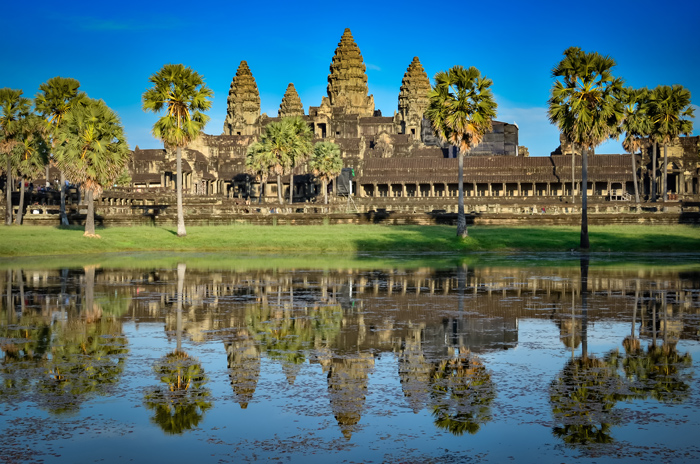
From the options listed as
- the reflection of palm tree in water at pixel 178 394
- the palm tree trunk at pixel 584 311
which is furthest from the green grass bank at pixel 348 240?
the reflection of palm tree in water at pixel 178 394

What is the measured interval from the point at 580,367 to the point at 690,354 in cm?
229

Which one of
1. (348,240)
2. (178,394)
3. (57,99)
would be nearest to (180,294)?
(178,394)

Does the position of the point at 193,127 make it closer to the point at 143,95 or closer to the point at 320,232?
the point at 143,95

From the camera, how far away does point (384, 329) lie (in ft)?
53.1

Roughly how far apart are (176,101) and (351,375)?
1599 inches

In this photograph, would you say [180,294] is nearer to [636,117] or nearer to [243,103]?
[636,117]

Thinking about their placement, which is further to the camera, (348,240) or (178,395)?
(348,240)

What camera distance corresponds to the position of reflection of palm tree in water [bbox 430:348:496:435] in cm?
949

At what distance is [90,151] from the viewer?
48.0 m

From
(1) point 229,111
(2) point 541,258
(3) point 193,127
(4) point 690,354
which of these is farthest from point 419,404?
(1) point 229,111

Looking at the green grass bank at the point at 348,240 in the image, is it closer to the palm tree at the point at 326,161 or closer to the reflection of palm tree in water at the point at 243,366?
the reflection of palm tree in water at the point at 243,366

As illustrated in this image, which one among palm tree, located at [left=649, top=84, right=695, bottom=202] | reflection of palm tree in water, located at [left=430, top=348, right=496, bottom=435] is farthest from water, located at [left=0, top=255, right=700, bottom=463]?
palm tree, located at [left=649, top=84, right=695, bottom=202]

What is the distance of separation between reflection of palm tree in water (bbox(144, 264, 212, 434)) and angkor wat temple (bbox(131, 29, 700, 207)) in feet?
204

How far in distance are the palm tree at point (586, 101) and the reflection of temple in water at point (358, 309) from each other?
1549 cm
